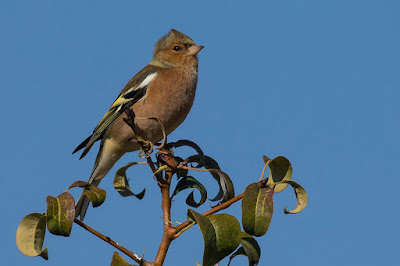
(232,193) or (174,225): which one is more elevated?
(232,193)

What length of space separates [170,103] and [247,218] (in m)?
3.49

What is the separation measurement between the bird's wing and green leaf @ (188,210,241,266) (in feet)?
12.5

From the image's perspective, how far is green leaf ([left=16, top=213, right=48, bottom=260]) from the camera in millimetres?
2836

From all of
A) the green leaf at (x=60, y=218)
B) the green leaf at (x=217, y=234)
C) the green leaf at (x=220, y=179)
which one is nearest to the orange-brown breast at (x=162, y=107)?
the green leaf at (x=220, y=179)

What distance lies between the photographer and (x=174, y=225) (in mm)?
2730

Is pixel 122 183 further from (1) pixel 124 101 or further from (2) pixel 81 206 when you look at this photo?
(1) pixel 124 101

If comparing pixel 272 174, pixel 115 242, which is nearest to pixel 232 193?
pixel 272 174

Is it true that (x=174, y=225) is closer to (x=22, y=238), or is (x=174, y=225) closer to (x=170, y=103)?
(x=22, y=238)

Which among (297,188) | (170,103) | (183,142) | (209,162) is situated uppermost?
(170,103)

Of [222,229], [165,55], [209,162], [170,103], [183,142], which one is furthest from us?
[165,55]

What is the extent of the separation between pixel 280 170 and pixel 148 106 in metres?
3.33

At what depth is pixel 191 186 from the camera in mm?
3496

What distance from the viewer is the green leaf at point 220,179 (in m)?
3.06

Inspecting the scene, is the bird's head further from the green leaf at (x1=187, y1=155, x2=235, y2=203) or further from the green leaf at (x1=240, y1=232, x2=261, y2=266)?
the green leaf at (x1=240, y1=232, x2=261, y2=266)
